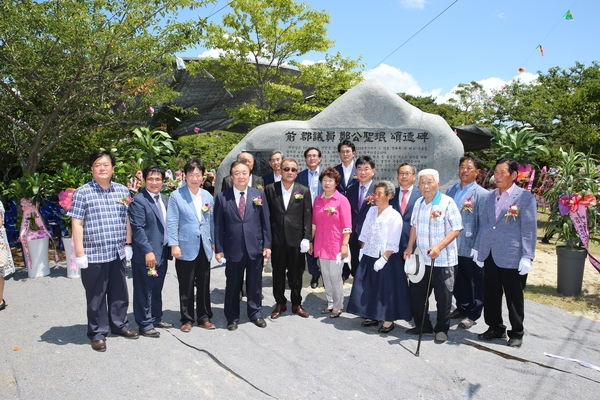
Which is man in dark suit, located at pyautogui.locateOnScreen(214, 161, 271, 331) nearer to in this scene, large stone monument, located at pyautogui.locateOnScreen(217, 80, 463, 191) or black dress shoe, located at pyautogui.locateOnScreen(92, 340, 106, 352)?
black dress shoe, located at pyautogui.locateOnScreen(92, 340, 106, 352)

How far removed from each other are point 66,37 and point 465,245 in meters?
5.55

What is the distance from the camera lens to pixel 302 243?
4.29m

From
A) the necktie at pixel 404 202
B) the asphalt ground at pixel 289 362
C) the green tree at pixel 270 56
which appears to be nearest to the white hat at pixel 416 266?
the necktie at pixel 404 202

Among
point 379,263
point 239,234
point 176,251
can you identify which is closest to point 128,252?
point 176,251

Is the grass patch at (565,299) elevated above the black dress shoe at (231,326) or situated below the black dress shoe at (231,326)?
below

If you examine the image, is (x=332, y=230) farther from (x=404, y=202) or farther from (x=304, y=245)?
(x=404, y=202)

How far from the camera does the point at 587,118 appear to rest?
49.6ft

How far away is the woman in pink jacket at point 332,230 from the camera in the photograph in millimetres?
4316

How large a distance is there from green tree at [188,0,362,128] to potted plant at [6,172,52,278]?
275 inches

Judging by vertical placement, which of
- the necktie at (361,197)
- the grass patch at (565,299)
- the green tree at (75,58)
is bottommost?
the grass patch at (565,299)

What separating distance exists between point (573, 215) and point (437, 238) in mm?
2712

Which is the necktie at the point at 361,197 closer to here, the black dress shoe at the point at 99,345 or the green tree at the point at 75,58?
the black dress shoe at the point at 99,345

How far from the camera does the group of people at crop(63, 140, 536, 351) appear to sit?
365 centimetres

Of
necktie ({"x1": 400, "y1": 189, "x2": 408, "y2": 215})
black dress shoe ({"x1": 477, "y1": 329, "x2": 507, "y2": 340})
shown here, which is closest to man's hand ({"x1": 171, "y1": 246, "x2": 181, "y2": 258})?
necktie ({"x1": 400, "y1": 189, "x2": 408, "y2": 215})
